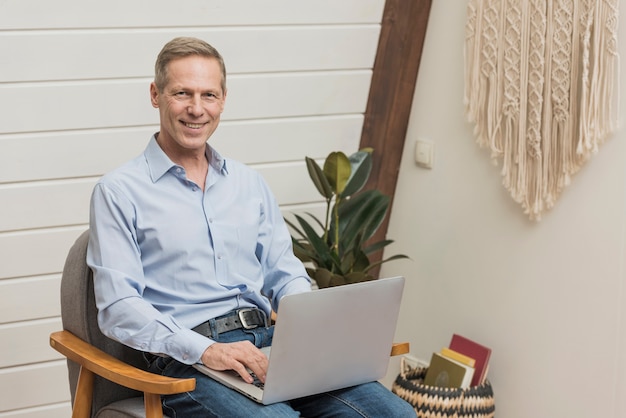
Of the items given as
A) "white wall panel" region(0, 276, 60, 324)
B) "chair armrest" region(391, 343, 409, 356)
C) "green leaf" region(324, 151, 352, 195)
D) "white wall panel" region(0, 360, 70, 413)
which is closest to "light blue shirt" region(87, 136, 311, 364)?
"chair armrest" region(391, 343, 409, 356)

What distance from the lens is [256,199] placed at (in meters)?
2.29

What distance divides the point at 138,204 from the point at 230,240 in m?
0.23

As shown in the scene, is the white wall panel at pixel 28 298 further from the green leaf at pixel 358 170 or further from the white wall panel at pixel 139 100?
the green leaf at pixel 358 170

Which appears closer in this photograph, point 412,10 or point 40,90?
point 40,90

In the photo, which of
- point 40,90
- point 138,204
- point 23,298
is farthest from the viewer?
point 23,298

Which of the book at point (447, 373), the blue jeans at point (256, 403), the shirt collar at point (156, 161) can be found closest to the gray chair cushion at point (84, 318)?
the blue jeans at point (256, 403)

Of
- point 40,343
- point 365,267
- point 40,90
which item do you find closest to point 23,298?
point 40,343

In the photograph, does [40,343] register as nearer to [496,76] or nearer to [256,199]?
[256,199]

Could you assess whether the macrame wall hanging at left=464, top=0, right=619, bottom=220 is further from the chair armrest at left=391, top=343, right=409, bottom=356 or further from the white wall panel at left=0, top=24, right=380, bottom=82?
the chair armrest at left=391, top=343, right=409, bottom=356

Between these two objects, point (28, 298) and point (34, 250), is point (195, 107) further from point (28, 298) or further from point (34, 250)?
point (28, 298)

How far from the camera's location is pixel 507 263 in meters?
2.93

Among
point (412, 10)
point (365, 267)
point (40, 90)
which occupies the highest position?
point (412, 10)

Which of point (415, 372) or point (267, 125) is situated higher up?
point (267, 125)

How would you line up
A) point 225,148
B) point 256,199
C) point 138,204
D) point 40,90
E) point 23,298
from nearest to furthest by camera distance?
point 138,204, point 256,199, point 40,90, point 23,298, point 225,148
